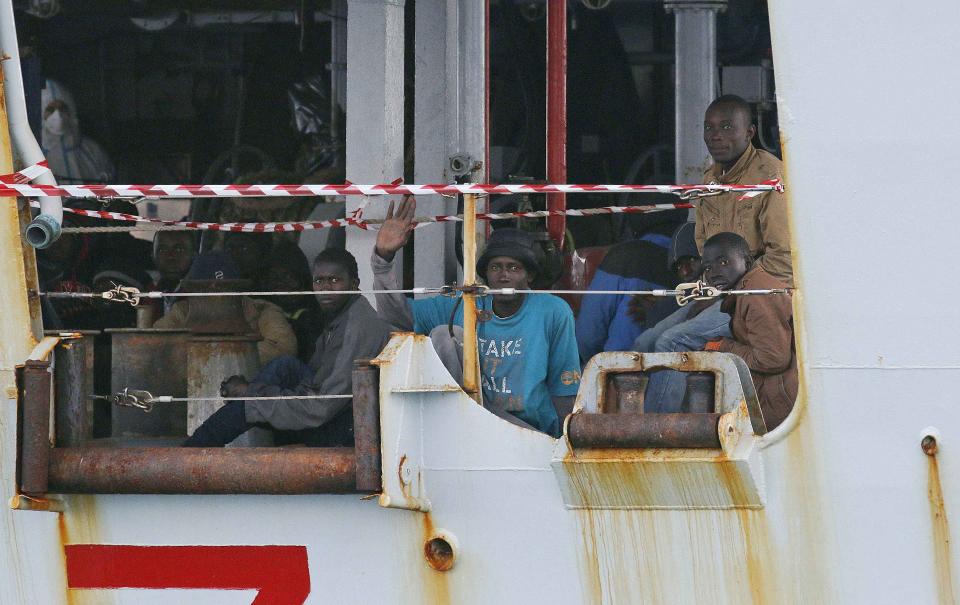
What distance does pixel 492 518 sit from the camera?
3672mm

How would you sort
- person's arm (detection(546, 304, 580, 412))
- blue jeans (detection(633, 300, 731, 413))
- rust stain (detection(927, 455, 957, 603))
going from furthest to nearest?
person's arm (detection(546, 304, 580, 412)), blue jeans (detection(633, 300, 731, 413)), rust stain (detection(927, 455, 957, 603))

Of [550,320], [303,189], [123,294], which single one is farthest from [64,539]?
[550,320]

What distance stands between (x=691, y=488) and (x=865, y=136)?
0.94 meters

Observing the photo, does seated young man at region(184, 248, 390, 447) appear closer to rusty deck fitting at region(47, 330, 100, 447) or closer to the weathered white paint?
rusty deck fitting at region(47, 330, 100, 447)

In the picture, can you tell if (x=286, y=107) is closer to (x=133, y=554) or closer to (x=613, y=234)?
(x=613, y=234)

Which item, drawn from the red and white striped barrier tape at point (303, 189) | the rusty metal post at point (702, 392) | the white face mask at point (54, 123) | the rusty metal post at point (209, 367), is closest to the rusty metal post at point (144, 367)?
the rusty metal post at point (209, 367)

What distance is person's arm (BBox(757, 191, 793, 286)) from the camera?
14.9 ft

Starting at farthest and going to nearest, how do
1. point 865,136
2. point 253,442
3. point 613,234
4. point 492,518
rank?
point 613,234, point 253,442, point 492,518, point 865,136

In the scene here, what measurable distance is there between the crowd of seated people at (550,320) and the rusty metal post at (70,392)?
577 millimetres

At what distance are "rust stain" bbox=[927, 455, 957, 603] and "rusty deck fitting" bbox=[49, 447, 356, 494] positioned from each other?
1.39 metres

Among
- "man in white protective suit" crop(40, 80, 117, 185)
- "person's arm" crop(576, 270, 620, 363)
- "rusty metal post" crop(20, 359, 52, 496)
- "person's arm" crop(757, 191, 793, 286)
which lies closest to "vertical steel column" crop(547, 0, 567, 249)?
"person's arm" crop(576, 270, 620, 363)

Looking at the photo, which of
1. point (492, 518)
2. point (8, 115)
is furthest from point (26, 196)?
point (492, 518)

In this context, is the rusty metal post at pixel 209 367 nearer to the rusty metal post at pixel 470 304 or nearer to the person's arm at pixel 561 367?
the person's arm at pixel 561 367

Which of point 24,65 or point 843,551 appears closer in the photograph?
point 843,551
